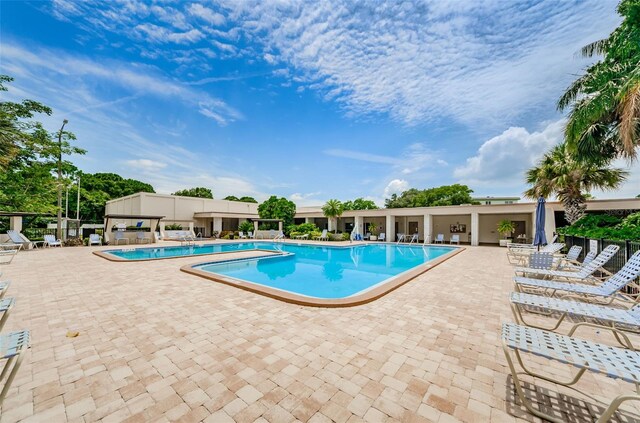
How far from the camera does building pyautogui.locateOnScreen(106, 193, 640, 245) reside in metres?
17.4

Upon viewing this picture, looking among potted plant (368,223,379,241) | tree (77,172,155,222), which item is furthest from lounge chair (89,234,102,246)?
potted plant (368,223,379,241)

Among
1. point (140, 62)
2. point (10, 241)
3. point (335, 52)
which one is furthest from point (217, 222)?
point (335, 52)

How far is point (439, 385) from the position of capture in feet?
7.73

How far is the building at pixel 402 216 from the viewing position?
687 inches

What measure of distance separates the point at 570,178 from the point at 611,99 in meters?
6.98

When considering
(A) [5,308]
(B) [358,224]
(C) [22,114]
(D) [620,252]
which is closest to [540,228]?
(D) [620,252]

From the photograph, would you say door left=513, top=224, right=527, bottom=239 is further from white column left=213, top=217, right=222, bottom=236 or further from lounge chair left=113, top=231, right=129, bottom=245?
lounge chair left=113, top=231, right=129, bottom=245

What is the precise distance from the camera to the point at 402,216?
949 inches

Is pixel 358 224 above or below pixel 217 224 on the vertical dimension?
above

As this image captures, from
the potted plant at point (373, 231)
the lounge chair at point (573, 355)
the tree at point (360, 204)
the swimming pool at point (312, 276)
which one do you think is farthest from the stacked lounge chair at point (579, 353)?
the tree at point (360, 204)

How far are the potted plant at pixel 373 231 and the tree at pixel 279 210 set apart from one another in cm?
908

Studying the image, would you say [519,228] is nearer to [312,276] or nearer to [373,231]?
[373,231]

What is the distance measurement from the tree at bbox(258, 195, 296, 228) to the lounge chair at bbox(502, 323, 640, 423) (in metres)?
26.1

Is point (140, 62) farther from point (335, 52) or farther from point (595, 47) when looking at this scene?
point (595, 47)
